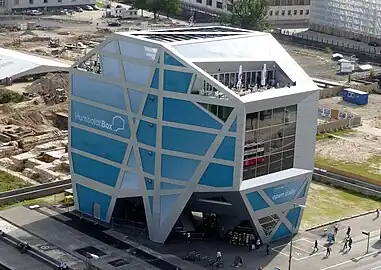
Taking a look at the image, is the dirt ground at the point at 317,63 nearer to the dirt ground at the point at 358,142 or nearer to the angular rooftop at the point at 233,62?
the dirt ground at the point at 358,142

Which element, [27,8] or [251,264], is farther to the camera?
[27,8]

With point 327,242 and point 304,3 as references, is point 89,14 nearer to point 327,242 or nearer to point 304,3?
point 304,3

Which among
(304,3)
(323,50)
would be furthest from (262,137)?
(304,3)

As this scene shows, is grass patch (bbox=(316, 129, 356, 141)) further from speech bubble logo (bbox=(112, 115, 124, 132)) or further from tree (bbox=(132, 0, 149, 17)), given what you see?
tree (bbox=(132, 0, 149, 17))

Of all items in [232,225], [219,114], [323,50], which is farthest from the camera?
[323,50]

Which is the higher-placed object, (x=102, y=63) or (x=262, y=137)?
(x=102, y=63)

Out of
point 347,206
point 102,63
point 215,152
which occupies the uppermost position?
point 102,63

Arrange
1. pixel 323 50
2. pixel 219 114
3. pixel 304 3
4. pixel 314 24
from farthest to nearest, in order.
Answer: pixel 304 3 < pixel 314 24 < pixel 323 50 < pixel 219 114

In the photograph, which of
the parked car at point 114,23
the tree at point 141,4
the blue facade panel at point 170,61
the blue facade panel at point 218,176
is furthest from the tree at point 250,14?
the blue facade panel at point 218,176

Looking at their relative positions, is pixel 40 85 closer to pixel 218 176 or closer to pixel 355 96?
pixel 355 96
